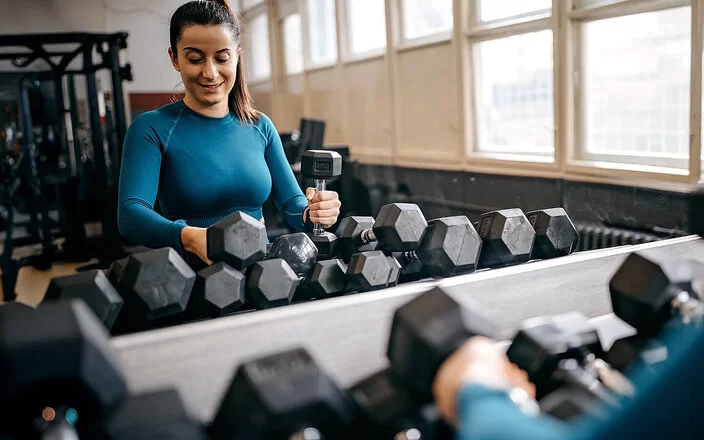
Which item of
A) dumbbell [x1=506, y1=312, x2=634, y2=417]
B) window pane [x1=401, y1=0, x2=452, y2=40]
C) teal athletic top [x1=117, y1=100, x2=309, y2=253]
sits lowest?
dumbbell [x1=506, y1=312, x2=634, y2=417]

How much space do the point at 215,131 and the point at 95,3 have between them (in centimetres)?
482

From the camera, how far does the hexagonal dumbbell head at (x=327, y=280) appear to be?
1.18m

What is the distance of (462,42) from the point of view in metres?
3.91

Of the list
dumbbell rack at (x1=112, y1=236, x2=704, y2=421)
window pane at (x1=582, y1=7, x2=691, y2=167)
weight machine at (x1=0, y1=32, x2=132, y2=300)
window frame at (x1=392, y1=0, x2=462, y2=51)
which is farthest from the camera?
weight machine at (x1=0, y1=32, x2=132, y2=300)

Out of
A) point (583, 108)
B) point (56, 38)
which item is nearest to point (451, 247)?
point (583, 108)

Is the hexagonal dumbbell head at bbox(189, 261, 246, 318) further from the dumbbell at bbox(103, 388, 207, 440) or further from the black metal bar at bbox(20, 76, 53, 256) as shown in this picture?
the black metal bar at bbox(20, 76, 53, 256)

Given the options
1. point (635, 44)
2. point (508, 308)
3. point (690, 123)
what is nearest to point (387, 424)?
point (508, 308)

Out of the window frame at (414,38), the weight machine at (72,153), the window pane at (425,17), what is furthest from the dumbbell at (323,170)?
the weight machine at (72,153)

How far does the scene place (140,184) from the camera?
146 centimetres

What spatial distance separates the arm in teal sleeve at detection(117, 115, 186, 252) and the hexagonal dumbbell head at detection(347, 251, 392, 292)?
451 millimetres

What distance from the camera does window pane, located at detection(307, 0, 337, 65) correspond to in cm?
590

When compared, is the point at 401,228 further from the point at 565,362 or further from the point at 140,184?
the point at 140,184

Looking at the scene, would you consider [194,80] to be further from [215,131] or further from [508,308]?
[508,308]

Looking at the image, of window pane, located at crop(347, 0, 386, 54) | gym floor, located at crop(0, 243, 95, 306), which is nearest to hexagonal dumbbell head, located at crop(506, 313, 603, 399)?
gym floor, located at crop(0, 243, 95, 306)
